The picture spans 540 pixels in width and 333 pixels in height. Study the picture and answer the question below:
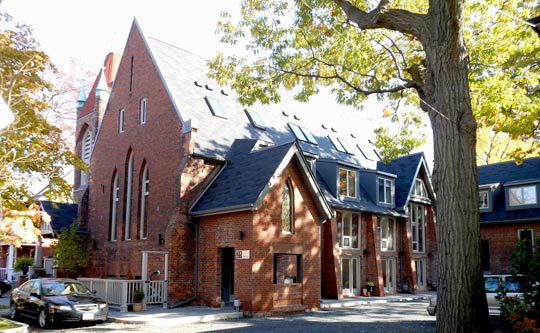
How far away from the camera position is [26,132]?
15867mm

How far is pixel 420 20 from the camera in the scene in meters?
9.88

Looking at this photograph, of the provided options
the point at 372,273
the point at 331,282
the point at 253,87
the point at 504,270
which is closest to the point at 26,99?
the point at 253,87

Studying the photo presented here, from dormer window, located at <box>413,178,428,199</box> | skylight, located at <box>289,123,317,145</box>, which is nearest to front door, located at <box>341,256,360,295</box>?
skylight, located at <box>289,123,317,145</box>

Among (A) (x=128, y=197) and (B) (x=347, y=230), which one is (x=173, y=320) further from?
(B) (x=347, y=230)

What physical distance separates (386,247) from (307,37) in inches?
717

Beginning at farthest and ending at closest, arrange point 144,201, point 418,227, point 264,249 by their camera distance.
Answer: point 418,227 → point 144,201 → point 264,249

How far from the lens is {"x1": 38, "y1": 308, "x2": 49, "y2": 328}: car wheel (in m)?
15.4

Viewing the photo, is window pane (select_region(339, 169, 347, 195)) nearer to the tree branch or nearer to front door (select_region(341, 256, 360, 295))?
front door (select_region(341, 256, 360, 295))

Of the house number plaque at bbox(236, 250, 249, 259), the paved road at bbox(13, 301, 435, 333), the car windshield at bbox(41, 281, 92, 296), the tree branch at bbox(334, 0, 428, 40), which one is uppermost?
the tree branch at bbox(334, 0, 428, 40)

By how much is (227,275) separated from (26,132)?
999cm

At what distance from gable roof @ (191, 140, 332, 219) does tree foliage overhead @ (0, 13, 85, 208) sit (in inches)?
215

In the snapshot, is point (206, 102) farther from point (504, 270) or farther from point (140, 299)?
point (504, 270)

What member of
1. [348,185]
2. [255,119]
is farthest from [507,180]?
[255,119]

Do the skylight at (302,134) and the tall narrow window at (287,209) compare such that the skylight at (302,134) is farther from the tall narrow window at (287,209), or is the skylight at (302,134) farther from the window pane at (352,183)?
the tall narrow window at (287,209)
